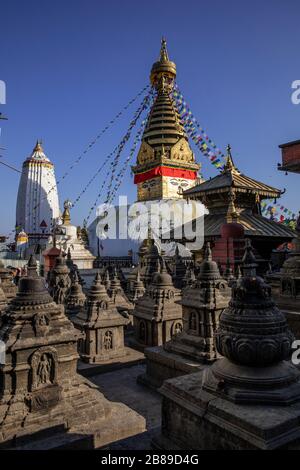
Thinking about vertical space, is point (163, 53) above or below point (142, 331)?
above

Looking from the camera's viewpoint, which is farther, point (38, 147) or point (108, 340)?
point (38, 147)

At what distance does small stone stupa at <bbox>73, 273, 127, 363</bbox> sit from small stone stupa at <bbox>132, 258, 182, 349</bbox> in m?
0.68

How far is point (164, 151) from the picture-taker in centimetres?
3453

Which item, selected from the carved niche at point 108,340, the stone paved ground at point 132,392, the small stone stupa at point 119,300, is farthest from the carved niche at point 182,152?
the stone paved ground at point 132,392

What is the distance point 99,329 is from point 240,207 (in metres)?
17.8

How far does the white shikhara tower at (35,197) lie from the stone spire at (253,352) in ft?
150

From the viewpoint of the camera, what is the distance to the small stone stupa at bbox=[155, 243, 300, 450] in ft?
7.70

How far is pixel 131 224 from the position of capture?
34406 mm

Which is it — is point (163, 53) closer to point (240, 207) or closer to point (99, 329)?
point (240, 207)

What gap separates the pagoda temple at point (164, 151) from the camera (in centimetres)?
3356

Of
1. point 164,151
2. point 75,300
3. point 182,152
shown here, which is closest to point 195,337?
point 75,300
